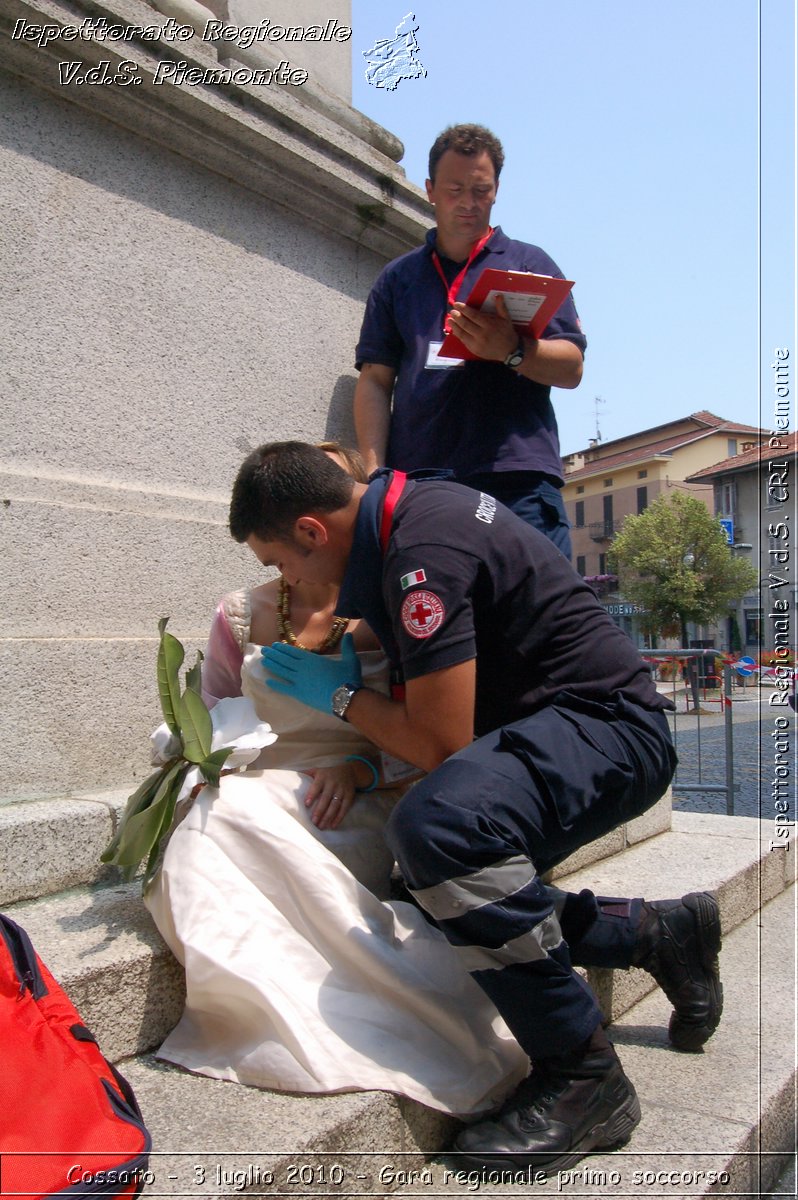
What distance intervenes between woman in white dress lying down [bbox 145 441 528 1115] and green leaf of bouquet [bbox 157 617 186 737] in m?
0.19

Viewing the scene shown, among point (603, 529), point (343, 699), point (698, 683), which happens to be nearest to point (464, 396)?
point (343, 699)

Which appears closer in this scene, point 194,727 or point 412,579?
point 412,579

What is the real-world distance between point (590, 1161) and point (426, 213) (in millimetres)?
3437

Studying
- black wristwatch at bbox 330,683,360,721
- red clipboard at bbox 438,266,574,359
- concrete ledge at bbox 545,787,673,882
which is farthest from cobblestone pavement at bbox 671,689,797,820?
black wristwatch at bbox 330,683,360,721

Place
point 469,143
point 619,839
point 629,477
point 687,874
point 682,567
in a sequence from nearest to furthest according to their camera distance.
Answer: point 469,143, point 687,874, point 619,839, point 682,567, point 629,477

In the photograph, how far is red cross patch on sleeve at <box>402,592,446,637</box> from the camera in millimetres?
1928

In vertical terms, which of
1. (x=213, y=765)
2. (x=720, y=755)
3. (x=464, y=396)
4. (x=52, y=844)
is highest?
(x=464, y=396)

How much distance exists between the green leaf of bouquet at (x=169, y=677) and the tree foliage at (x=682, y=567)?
139 feet

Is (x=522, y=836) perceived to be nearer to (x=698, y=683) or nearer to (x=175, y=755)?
(x=175, y=755)

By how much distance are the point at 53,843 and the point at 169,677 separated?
48 centimetres

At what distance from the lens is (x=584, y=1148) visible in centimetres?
190

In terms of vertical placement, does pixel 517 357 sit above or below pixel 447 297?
below

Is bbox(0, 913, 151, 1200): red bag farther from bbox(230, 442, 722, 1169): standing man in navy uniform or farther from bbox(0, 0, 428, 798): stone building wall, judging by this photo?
bbox(0, 0, 428, 798): stone building wall

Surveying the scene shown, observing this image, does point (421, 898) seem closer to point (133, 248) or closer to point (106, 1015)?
point (106, 1015)
